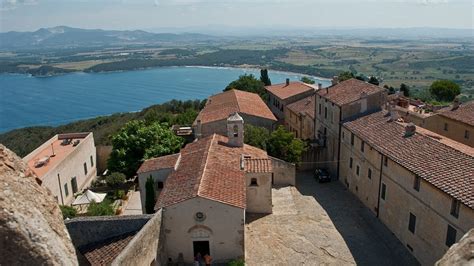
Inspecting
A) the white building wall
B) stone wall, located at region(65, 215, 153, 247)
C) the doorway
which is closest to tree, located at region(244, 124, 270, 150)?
the white building wall

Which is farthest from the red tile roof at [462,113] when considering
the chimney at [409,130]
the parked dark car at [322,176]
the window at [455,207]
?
the window at [455,207]

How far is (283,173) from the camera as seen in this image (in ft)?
111

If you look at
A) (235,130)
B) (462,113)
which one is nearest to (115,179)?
(235,130)

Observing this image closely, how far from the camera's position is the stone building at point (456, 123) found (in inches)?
1395

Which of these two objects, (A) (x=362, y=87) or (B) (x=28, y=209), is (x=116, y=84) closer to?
(A) (x=362, y=87)

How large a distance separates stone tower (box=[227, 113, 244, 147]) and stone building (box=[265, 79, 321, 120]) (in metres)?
20.8

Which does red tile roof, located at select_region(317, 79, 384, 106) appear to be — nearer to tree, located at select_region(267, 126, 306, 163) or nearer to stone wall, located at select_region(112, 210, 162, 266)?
tree, located at select_region(267, 126, 306, 163)

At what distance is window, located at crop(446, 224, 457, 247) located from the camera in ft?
63.3

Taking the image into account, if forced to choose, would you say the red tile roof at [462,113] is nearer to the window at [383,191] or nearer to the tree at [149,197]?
the window at [383,191]

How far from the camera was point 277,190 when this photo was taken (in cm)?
3309

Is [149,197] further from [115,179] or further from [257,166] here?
[115,179]

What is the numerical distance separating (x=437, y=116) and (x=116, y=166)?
30.9m

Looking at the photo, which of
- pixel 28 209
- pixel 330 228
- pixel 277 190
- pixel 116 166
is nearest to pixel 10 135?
pixel 116 166

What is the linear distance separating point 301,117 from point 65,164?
84.2ft
